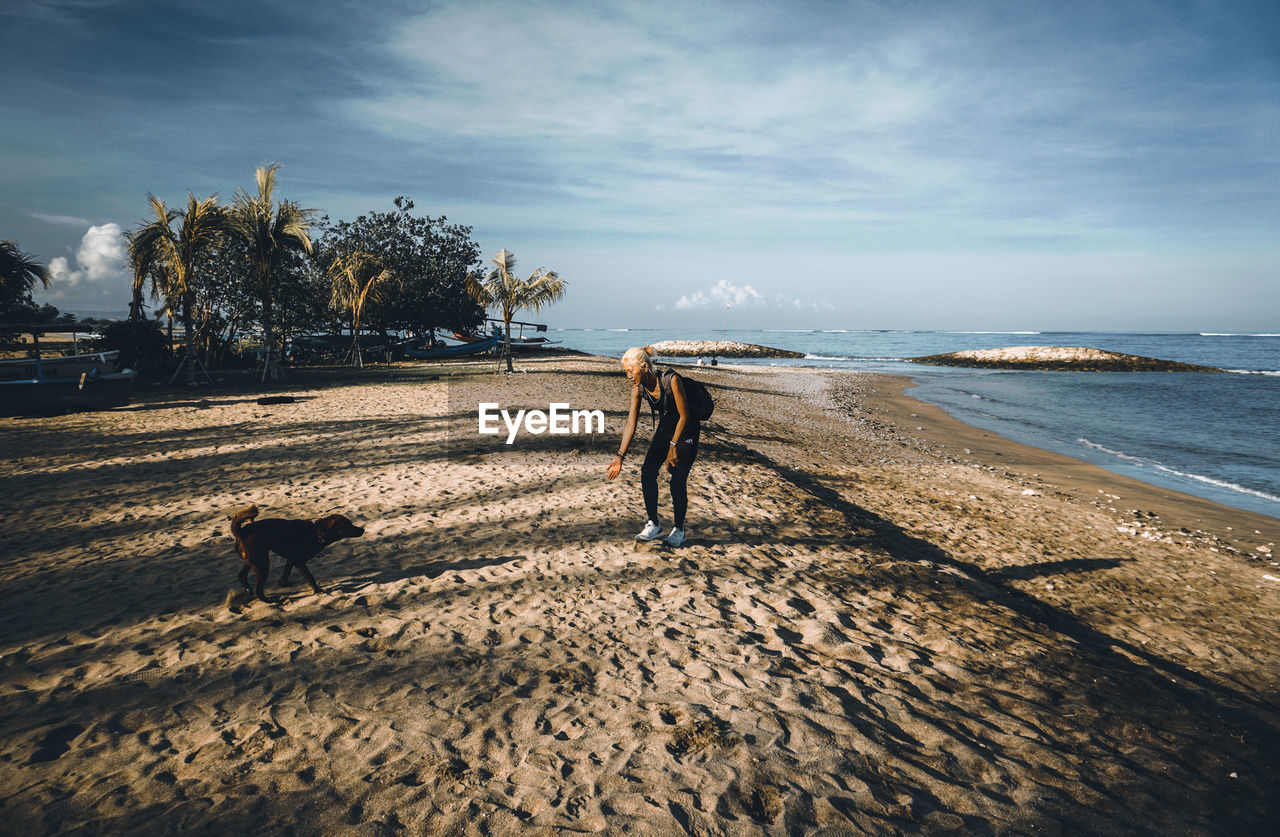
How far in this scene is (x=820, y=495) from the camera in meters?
9.56

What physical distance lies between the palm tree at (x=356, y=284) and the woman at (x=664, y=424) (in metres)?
26.4

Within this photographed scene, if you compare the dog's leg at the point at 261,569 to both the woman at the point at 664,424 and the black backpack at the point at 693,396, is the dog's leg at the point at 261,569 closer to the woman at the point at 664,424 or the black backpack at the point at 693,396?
the woman at the point at 664,424

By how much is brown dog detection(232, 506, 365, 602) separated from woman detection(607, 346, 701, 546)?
8.76 feet

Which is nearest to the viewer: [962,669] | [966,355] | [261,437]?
[962,669]

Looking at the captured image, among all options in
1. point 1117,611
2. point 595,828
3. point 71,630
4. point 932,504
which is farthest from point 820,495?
point 71,630

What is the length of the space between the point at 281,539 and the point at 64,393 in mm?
14103

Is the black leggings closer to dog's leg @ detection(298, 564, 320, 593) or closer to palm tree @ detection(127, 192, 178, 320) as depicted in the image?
dog's leg @ detection(298, 564, 320, 593)

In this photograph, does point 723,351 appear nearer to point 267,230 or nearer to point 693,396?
point 267,230

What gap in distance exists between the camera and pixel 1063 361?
5897 centimetres

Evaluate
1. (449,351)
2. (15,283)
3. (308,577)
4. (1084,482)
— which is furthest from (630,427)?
(449,351)

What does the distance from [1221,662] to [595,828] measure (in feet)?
20.2

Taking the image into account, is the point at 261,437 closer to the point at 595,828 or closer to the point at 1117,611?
the point at 595,828

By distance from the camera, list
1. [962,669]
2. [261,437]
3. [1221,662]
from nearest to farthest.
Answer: [962,669] < [1221,662] < [261,437]

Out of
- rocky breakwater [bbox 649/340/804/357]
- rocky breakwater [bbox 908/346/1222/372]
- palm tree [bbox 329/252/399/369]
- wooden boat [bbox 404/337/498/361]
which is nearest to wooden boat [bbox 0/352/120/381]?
palm tree [bbox 329/252/399/369]
